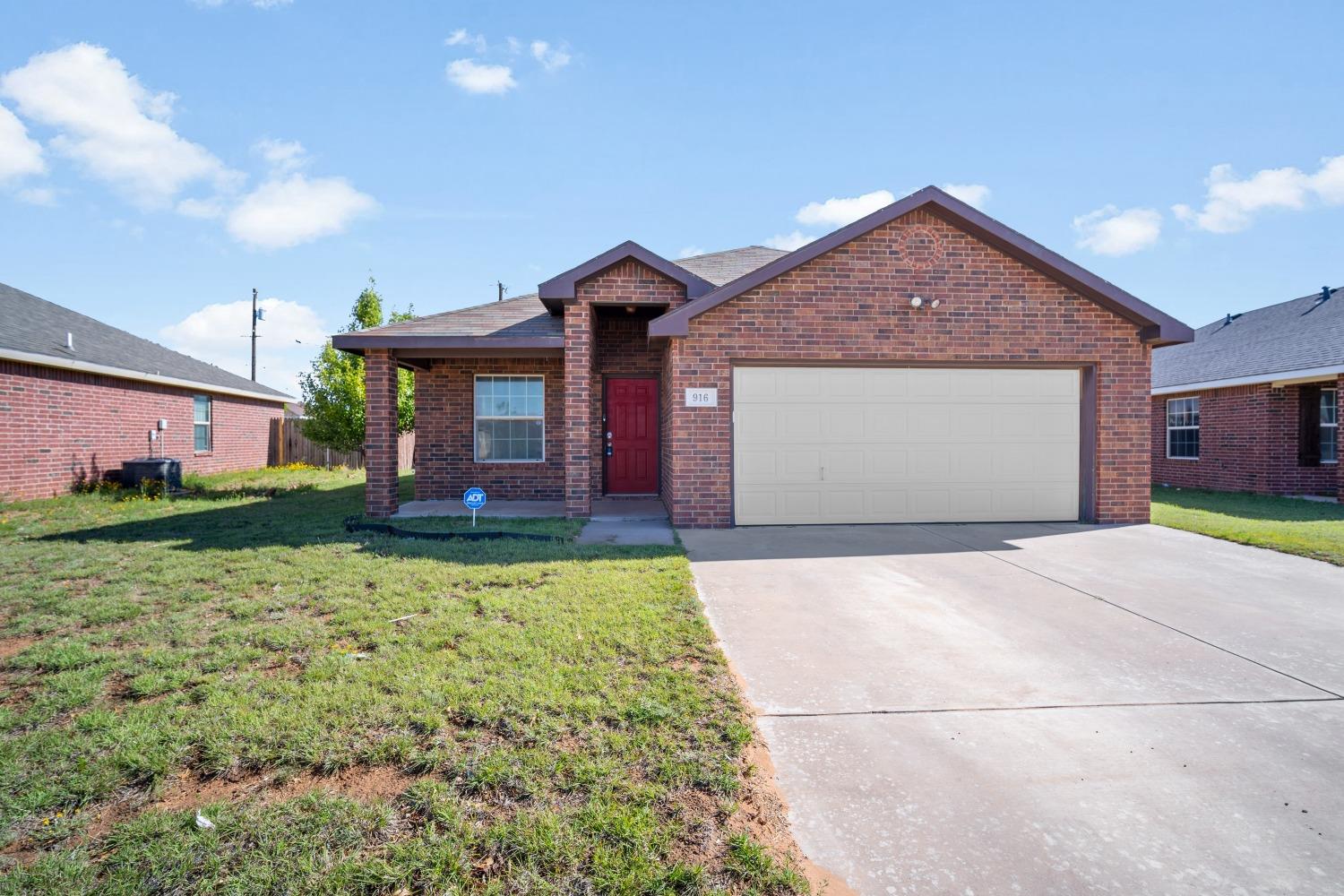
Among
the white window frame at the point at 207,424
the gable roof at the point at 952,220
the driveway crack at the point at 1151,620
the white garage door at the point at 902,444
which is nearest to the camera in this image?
the driveway crack at the point at 1151,620

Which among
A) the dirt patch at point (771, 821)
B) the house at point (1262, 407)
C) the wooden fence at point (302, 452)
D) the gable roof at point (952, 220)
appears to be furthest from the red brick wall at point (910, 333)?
the wooden fence at point (302, 452)

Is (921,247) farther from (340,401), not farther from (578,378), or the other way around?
(340,401)

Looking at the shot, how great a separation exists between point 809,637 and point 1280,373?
1488cm

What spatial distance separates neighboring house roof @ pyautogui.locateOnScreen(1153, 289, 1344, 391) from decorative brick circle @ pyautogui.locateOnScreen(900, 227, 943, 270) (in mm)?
9531

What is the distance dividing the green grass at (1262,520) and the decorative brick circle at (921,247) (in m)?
5.14

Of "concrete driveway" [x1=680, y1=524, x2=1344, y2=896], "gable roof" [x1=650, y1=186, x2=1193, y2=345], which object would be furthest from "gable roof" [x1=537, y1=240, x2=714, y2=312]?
"concrete driveway" [x1=680, y1=524, x2=1344, y2=896]

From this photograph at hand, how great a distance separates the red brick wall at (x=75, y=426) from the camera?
38.7ft

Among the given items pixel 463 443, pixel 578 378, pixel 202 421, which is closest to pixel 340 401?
pixel 202 421

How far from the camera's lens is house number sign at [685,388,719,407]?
348 inches

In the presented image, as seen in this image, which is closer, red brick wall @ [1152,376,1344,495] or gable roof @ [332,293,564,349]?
gable roof @ [332,293,564,349]

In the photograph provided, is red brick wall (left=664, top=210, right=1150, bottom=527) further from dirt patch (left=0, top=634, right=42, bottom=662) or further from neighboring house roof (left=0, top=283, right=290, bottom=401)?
neighboring house roof (left=0, top=283, right=290, bottom=401)

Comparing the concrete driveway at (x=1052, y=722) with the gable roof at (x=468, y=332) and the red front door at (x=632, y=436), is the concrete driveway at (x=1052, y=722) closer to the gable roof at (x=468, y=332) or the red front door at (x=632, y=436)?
the gable roof at (x=468, y=332)

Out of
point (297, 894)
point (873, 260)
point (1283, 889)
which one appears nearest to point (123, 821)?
point (297, 894)

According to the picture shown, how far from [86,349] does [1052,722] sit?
18502mm
